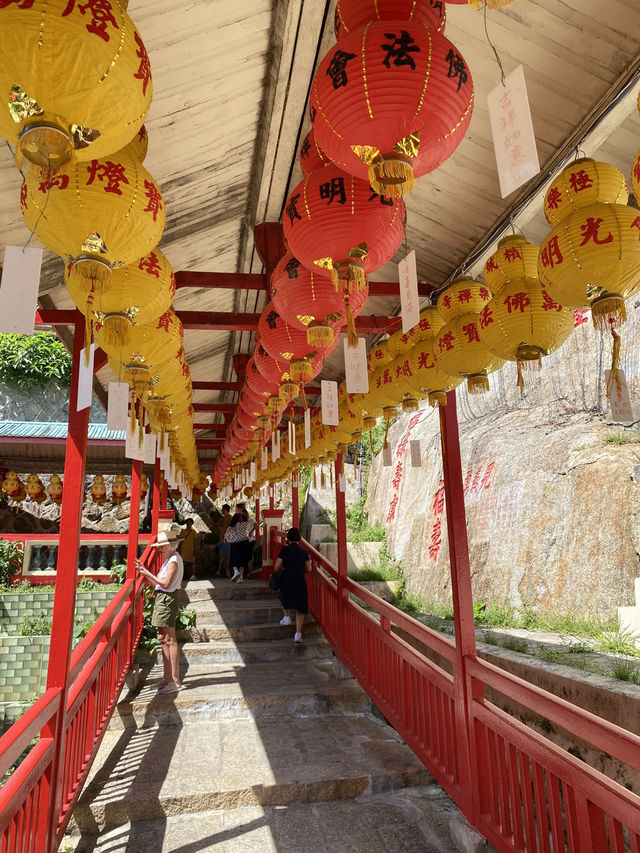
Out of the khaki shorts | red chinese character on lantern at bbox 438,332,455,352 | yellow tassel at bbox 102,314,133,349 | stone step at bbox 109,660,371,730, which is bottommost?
stone step at bbox 109,660,371,730

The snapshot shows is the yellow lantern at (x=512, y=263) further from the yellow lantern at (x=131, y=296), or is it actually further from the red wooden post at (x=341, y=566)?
the red wooden post at (x=341, y=566)

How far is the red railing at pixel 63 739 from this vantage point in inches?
94.0

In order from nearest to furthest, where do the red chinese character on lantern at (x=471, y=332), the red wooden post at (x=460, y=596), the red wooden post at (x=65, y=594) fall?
the red wooden post at (x=65, y=594) → the red chinese character on lantern at (x=471, y=332) → the red wooden post at (x=460, y=596)

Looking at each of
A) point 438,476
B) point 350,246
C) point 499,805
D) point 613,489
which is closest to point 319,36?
point 350,246

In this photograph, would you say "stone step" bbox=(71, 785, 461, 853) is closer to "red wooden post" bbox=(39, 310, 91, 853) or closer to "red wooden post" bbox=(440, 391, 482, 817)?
"red wooden post" bbox=(440, 391, 482, 817)

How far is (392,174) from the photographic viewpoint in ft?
5.09

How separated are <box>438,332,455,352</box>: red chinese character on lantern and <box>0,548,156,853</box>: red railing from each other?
3.05m

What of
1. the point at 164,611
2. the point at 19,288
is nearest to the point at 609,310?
the point at 19,288

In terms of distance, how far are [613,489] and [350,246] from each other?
639 centimetres

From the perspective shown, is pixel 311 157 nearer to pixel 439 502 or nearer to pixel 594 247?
pixel 594 247

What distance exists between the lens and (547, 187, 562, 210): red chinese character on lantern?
2338 mm

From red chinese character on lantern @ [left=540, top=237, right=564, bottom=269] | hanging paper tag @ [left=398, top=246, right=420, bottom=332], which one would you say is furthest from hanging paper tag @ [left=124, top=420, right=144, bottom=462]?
red chinese character on lantern @ [left=540, top=237, right=564, bottom=269]

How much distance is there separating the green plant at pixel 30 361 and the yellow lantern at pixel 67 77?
28799mm

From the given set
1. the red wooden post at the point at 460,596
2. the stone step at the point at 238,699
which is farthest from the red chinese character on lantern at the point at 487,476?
the red wooden post at the point at 460,596
